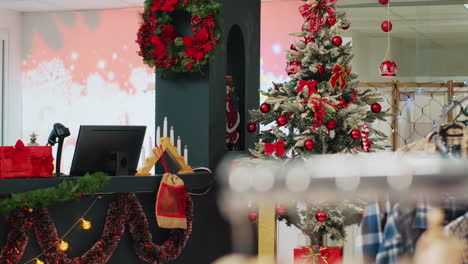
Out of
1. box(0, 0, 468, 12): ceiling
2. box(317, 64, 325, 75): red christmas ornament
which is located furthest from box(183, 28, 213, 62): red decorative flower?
box(0, 0, 468, 12): ceiling

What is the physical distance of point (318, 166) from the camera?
4.42 ft

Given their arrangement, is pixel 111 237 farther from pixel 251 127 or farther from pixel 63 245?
pixel 251 127

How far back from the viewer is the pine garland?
378 centimetres

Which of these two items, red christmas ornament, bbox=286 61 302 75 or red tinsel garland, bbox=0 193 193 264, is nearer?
red tinsel garland, bbox=0 193 193 264

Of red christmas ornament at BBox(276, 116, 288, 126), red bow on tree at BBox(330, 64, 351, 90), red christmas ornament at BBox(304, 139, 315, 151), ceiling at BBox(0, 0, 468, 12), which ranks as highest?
ceiling at BBox(0, 0, 468, 12)

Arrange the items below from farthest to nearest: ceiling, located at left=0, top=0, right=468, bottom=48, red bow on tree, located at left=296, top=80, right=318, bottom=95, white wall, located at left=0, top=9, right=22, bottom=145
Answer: white wall, located at left=0, top=9, right=22, bottom=145, ceiling, located at left=0, top=0, right=468, bottom=48, red bow on tree, located at left=296, top=80, right=318, bottom=95

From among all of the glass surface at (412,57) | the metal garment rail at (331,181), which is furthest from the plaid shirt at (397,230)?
the glass surface at (412,57)

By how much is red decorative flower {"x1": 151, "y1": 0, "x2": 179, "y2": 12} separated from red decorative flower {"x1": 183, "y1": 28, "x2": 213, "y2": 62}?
0.89 ft

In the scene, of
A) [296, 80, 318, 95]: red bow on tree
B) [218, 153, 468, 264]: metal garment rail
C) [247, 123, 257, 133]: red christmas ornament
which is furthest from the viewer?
[247, 123, 257, 133]: red christmas ornament

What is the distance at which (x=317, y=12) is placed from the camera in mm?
5145

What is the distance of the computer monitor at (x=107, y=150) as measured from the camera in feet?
13.8

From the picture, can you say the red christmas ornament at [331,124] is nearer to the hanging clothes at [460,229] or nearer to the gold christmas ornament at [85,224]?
the gold christmas ornament at [85,224]

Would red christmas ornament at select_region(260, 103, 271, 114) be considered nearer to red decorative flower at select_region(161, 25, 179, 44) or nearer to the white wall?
red decorative flower at select_region(161, 25, 179, 44)

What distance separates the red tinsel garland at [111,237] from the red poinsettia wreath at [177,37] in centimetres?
91
